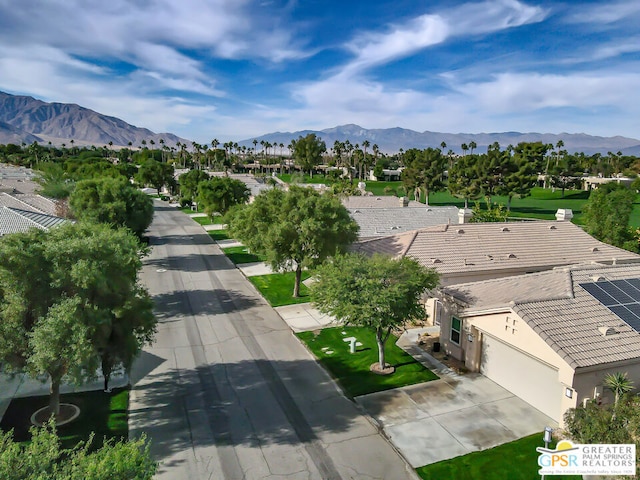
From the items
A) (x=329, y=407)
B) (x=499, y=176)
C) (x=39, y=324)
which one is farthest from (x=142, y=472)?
(x=499, y=176)

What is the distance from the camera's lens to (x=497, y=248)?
30875 millimetres

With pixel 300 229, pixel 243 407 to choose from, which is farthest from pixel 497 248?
pixel 243 407

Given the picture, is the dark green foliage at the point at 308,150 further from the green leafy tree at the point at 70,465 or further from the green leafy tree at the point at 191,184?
the green leafy tree at the point at 70,465

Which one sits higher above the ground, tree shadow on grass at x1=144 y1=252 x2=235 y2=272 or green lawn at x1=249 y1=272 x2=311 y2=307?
tree shadow on grass at x1=144 y1=252 x2=235 y2=272

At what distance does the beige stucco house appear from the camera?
16188 millimetres

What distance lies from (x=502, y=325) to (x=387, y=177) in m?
131

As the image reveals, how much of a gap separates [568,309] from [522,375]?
3.46 m

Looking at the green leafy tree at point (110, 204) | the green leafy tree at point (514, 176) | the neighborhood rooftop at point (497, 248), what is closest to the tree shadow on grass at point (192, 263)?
the green leafy tree at point (110, 204)

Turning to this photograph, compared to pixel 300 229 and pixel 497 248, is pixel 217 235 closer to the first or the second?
pixel 300 229

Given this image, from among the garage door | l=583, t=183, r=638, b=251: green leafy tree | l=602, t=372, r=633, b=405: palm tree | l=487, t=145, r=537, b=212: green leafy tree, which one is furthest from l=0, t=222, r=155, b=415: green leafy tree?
l=487, t=145, r=537, b=212: green leafy tree

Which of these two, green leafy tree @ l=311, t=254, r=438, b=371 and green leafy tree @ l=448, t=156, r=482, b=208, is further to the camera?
green leafy tree @ l=448, t=156, r=482, b=208

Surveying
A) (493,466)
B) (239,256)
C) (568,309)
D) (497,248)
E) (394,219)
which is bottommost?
(493,466)

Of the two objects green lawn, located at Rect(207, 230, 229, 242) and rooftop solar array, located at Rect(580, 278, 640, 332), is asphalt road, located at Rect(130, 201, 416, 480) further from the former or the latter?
green lawn, located at Rect(207, 230, 229, 242)

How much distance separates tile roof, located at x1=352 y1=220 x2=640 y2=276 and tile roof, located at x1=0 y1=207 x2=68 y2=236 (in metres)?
23.4
